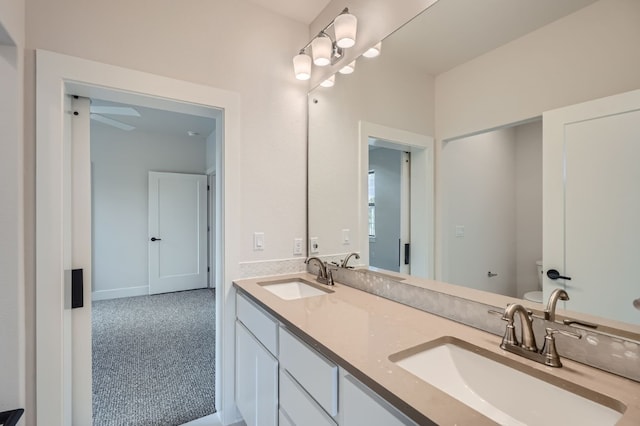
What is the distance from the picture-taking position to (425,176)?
1446 mm

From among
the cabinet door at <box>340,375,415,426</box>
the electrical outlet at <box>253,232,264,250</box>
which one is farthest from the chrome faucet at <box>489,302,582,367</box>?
the electrical outlet at <box>253,232,264,250</box>

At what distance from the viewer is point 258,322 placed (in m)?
1.51

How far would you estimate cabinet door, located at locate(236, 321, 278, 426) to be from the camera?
4.36 feet

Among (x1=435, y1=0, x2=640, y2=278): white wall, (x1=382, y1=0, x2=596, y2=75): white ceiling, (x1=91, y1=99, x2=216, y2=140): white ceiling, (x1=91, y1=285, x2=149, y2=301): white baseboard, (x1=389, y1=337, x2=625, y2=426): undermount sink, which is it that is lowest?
(x1=91, y1=285, x2=149, y2=301): white baseboard

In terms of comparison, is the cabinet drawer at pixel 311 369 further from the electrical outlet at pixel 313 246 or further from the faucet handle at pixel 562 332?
the electrical outlet at pixel 313 246

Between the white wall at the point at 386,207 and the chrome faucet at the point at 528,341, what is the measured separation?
680 mm

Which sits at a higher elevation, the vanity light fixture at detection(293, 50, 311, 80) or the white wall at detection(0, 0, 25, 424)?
the vanity light fixture at detection(293, 50, 311, 80)

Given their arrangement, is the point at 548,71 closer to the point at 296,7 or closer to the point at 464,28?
the point at 464,28

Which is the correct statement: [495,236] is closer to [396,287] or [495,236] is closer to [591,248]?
[591,248]

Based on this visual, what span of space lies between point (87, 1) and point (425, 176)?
1.92 meters

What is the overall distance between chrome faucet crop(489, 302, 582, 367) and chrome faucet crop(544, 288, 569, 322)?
4 cm

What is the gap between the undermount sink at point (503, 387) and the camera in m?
0.69

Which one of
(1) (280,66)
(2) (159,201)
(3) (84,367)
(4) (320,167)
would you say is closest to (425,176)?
(4) (320,167)

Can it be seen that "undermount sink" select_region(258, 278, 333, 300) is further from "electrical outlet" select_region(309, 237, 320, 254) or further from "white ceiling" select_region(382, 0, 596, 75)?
"white ceiling" select_region(382, 0, 596, 75)
